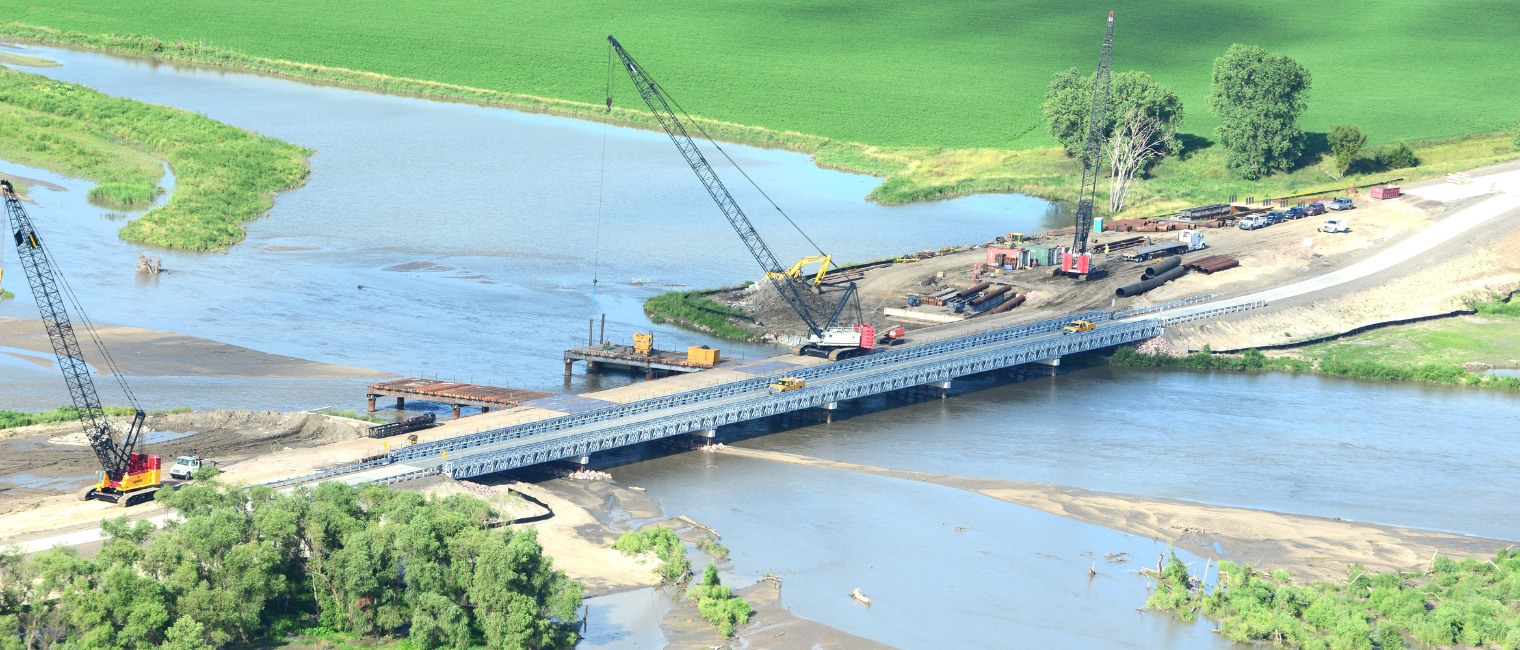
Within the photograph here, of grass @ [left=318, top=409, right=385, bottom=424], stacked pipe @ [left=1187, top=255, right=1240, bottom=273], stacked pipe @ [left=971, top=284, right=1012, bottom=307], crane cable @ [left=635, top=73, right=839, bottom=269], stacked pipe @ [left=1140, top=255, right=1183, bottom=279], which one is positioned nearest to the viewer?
grass @ [left=318, top=409, right=385, bottom=424]

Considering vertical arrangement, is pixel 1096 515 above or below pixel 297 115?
below

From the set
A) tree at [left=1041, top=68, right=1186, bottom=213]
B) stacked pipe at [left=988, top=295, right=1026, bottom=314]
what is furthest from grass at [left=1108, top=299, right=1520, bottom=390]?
tree at [left=1041, top=68, right=1186, bottom=213]

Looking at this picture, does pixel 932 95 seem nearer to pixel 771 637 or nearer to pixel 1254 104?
pixel 1254 104

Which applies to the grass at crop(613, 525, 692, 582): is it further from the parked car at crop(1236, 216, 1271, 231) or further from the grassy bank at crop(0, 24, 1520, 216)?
the grassy bank at crop(0, 24, 1520, 216)

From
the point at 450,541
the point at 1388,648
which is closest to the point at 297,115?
the point at 450,541

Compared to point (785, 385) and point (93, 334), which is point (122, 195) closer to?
point (93, 334)

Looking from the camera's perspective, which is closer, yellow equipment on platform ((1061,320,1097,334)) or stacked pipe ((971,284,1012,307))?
yellow equipment on platform ((1061,320,1097,334))

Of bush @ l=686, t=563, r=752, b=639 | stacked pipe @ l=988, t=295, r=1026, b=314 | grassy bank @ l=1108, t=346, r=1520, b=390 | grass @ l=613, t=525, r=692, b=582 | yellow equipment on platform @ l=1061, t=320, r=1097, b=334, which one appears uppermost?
stacked pipe @ l=988, t=295, r=1026, b=314
